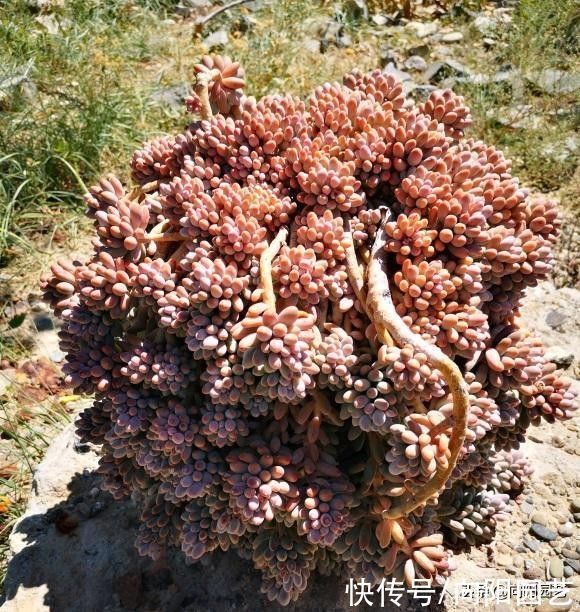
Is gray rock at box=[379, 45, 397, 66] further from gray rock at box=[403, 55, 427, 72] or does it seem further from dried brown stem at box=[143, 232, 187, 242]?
dried brown stem at box=[143, 232, 187, 242]

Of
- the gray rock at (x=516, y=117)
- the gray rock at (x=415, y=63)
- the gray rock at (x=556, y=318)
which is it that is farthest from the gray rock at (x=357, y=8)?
the gray rock at (x=556, y=318)

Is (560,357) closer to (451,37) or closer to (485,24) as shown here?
(451,37)

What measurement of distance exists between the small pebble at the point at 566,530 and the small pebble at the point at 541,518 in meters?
0.05

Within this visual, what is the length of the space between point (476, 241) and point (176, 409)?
3.15ft

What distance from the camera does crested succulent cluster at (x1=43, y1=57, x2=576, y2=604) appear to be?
1.69 meters

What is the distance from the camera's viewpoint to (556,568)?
245cm

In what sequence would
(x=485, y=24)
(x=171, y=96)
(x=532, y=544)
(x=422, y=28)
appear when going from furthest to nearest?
1. (x=422, y=28)
2. (x=485, y=24)
3. (x=171, y=96)
4. (x=532, y=544)

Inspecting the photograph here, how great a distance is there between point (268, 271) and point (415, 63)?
4.76m

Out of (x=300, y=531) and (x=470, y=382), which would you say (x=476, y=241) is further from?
(x=300, y=531)

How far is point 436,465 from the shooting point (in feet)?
5.33

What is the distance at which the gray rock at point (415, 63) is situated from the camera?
580 cm

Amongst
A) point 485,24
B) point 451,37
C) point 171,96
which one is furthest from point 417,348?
point 485,24

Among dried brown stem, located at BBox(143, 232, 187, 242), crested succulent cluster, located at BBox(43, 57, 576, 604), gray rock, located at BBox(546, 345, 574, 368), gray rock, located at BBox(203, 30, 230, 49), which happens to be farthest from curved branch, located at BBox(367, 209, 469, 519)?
gray rock, located at BBox(203, 30, 230, 49)

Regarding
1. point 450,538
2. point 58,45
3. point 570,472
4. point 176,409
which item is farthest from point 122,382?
point 58,45
